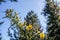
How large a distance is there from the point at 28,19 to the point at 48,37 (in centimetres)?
2014

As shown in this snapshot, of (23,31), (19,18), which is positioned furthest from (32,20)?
(23,31)

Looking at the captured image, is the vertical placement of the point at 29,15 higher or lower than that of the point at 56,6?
lower

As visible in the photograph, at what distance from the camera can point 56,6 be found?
42688 millimetres

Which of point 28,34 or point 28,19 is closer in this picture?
point 28,34

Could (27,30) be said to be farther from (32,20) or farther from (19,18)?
(32,20)

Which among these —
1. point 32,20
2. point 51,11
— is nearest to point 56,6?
point 51,11

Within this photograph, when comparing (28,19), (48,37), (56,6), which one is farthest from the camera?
(28,19)

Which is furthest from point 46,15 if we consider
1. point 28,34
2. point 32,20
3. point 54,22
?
point 32,20

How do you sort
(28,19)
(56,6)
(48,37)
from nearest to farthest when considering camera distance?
(48,37) < (56,6) < (28,19)

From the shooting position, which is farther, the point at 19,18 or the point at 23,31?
the point at 19,18

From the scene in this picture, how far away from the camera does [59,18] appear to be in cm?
4028

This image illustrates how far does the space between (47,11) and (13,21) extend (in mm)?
6861

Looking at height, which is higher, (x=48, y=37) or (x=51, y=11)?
(x=51, y=11)

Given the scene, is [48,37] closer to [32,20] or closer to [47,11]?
[47,11]
